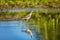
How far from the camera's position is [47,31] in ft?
19.1

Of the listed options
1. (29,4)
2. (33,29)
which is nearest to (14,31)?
(33,29)

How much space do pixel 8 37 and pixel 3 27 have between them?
2.54 ft

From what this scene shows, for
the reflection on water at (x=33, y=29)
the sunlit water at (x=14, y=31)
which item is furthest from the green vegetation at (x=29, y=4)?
the sunlit water at (x=14, y=31)

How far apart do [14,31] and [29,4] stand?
320cm

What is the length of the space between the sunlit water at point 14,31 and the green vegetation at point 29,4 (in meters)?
2.22

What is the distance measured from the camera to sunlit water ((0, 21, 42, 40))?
540 centimetres

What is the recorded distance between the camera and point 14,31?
5.85 metres

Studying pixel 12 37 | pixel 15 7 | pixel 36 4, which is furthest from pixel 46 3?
pixel 12 37

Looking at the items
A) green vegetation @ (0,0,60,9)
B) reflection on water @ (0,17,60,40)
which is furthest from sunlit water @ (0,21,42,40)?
green vegetation @ (0,0,60,9)

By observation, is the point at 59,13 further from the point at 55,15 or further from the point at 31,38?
the point at 31,38

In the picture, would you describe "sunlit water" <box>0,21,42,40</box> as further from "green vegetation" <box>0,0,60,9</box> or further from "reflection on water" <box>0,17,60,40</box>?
"green vegetation" <box>0,0,60,9</box>

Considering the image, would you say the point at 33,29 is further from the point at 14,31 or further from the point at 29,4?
the point at 29,4

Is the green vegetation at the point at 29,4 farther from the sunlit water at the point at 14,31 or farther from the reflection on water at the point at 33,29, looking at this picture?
the sunlit water at the point at 14,31

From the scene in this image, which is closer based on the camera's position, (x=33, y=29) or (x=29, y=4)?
(x=33, y=29)
